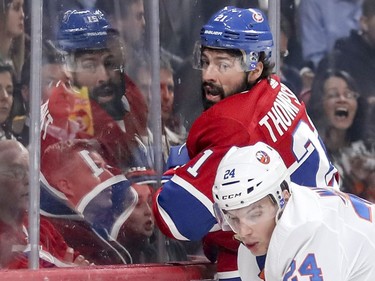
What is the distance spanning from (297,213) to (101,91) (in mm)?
981

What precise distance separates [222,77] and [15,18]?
658 mm

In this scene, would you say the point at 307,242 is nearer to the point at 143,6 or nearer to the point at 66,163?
the point at 66,163

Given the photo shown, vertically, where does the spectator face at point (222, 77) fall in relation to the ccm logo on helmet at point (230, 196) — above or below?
above

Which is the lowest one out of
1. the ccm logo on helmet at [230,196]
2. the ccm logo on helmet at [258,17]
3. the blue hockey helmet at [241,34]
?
the ccm logo on helmet at [230,196]

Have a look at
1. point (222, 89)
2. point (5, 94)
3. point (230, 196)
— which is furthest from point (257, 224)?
point (5, 94)

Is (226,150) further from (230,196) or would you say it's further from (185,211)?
(230,196)

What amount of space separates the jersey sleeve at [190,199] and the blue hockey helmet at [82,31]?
0.47 m

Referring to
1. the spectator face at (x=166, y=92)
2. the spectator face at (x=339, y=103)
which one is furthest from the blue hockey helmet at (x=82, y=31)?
the spectator face at (x=339, y=103)

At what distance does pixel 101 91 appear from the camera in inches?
146

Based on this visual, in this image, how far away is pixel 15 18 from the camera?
345 cm

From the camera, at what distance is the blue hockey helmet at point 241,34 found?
3.67 meters

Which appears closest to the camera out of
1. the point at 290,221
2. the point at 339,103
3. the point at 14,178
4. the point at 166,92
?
the point at 290,221

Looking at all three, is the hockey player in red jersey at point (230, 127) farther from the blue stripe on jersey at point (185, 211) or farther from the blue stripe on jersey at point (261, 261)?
the blue stripe on jersey at point (261, 261)

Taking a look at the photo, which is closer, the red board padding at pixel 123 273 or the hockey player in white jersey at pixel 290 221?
the hockey player in white jersey at pixel 290 221
